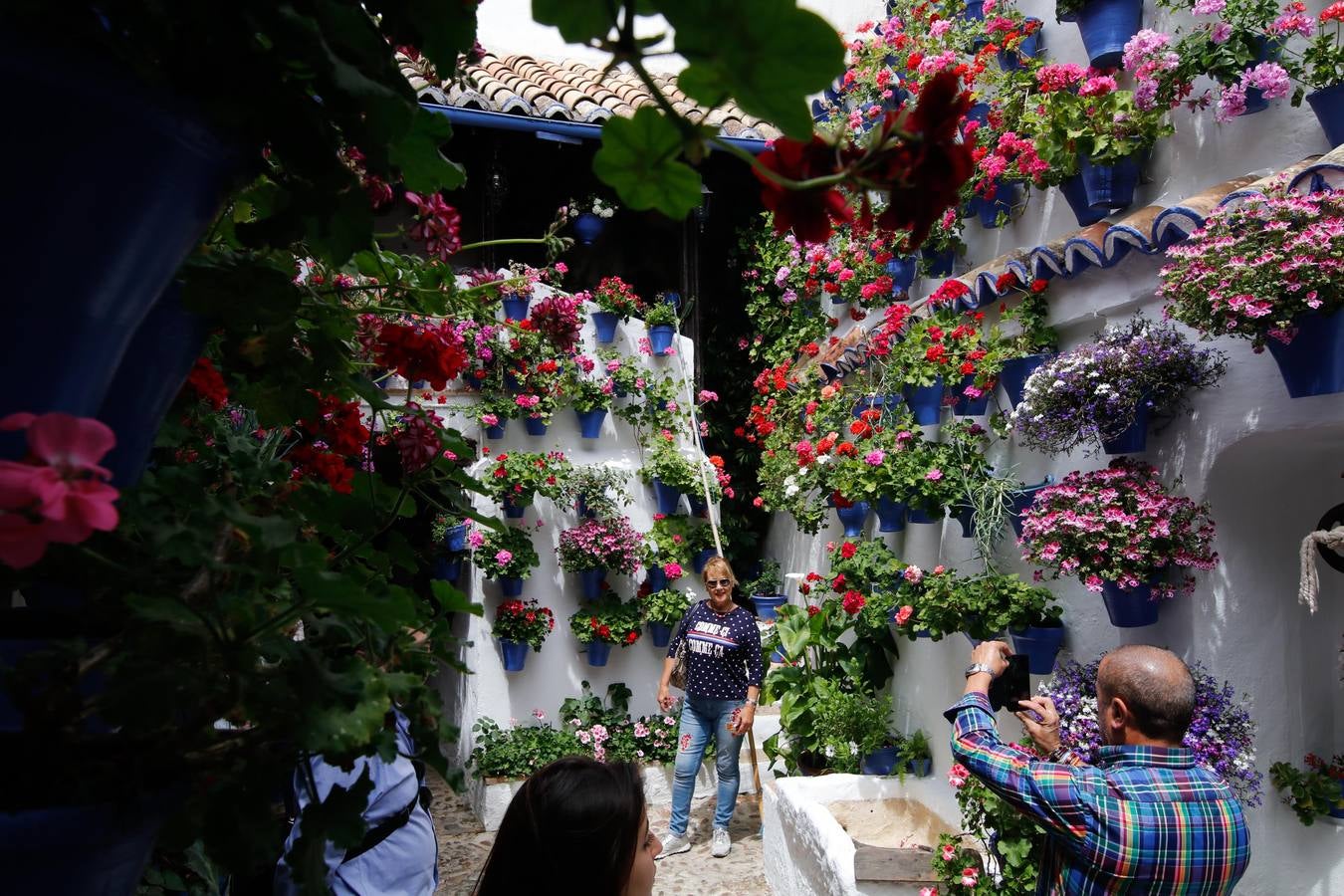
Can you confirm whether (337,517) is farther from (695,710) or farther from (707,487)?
(707,487)

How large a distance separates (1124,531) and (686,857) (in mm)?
3818

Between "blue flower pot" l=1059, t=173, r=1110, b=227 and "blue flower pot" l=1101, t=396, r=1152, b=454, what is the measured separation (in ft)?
3.15

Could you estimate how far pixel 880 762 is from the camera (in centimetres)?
550

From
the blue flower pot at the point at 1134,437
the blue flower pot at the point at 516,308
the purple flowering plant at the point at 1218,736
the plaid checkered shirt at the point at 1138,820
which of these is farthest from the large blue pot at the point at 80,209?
the blue flower pot at the point at 516,308

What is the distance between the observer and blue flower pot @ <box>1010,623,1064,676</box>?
4277 millimetres

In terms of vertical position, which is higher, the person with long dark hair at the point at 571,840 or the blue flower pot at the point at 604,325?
the blue flower pot at the point at 604,325

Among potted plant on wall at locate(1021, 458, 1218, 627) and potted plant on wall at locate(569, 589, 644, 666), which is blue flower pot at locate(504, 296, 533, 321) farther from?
potted plant on wall at locate(1021, 458, 1218, 627)

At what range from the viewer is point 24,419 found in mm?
486

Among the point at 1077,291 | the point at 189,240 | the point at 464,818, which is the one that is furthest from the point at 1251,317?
the point at 464,818

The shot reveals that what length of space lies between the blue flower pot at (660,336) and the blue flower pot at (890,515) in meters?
2.73

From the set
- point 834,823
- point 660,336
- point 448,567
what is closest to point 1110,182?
point 834,823

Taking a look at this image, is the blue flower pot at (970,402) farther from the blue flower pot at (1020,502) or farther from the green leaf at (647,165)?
the green leaf at (647,165)

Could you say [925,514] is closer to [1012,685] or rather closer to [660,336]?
[1012,685]

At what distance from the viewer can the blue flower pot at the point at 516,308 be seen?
24.2 feet
